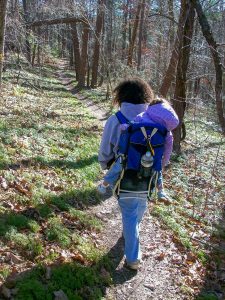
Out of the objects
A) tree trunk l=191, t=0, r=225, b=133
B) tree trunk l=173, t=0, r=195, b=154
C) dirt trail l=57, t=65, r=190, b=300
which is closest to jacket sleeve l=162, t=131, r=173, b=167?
tree trunk l=191, t=0, r=225, b=133

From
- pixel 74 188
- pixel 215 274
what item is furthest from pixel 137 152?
pixel 74 188

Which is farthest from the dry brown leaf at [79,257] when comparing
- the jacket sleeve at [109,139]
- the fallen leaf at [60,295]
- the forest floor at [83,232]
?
the jacket sleeve at [109,139]

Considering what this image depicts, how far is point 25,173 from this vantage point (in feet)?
23.5

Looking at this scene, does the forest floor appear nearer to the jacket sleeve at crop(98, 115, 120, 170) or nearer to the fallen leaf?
the fallen leaf

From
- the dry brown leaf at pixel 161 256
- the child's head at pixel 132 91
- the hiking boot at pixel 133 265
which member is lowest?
the dry brown leaf at pixel 161 256

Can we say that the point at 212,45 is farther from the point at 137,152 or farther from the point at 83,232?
the point at 83,232

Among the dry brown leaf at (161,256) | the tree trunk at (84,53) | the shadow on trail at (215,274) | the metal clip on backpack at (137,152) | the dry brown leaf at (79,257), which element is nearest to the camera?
the metal clip on backpack at (137,152)

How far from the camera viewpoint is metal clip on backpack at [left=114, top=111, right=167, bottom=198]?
4352 mm

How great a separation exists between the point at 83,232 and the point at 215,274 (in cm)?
211

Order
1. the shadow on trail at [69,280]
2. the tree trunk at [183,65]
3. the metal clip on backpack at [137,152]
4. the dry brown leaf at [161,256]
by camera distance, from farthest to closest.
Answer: the tree trunk at [183,65] → the dry brown leaf at [161,256] → the metal clip on backpack at [137,152] → the shadow on trail at [69,280]

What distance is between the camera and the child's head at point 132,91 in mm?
4645

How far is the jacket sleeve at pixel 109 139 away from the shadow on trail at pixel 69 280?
1.36 meters

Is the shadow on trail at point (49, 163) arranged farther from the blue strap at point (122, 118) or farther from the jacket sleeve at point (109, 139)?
the blue strap at point (122, 118)

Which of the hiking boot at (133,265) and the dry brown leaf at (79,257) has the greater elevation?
the dry brown leaf at (79,257)
